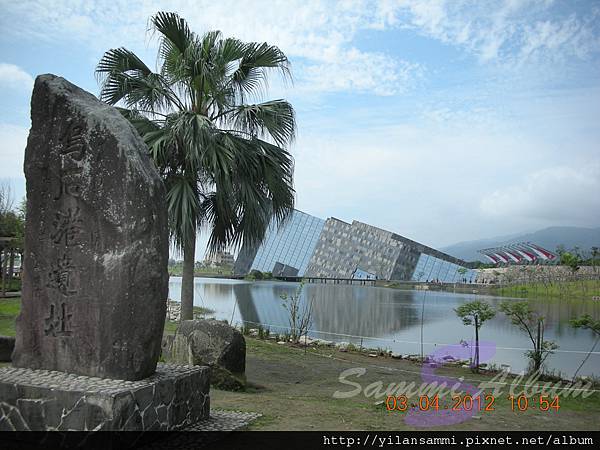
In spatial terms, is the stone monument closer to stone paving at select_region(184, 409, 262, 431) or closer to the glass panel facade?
stone paving at select_region(184, 409, 262, 431)

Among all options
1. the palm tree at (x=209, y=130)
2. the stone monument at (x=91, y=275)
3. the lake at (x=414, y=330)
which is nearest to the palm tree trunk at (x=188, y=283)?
the palm tree at (x=209, y=130)

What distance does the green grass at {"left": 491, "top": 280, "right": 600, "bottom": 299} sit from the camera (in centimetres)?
3450

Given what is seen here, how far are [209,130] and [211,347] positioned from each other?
12.4 feet

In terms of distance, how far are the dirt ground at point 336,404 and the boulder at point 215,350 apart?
0.28m

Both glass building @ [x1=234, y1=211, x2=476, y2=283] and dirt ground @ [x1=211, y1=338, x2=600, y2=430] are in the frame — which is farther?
glass building @ [x1=234, y1=211, x2=476, y2=283]

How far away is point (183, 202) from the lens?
902cm

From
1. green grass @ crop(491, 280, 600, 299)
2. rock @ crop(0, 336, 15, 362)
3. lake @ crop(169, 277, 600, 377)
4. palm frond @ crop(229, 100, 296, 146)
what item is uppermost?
palm frond @ crop(229, 100, 296, 146)

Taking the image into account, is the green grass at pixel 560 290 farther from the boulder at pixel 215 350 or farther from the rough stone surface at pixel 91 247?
the rough stone surface at pixel 91 247

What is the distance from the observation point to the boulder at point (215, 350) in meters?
6.84

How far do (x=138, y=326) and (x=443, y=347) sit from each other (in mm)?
9657

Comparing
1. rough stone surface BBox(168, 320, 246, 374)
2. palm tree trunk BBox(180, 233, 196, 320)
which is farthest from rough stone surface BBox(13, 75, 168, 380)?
palm tree trunk BBox(180, 233, 196, 320)

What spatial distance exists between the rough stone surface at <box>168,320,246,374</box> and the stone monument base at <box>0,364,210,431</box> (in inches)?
80.8

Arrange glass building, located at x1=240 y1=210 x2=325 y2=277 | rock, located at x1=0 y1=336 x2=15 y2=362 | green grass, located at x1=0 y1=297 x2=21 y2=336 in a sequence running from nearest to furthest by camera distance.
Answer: rock, located at x1=0 y1=336 x2=15 y2=362 < green grass, located at x1=0 y1=297 x2=21 y2=336 < glass building, located at x1=240 y1=210 x2=325 y2=277
